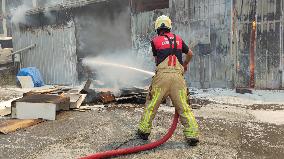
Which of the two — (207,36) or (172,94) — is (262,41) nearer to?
(207,36)

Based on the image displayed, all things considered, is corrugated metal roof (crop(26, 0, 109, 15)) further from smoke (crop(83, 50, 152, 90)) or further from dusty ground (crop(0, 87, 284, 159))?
dusty ground (crop(0, 87, 284, 159))

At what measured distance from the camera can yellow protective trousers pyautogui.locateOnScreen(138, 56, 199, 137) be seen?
477cm

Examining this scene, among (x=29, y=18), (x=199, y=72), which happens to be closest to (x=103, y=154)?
(x=199, y=72)

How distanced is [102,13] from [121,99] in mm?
5631

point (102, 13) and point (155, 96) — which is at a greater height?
point (102, 13)

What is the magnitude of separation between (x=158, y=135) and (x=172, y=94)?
→ 0.89 meters

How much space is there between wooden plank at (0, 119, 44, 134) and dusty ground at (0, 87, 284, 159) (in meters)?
0.16

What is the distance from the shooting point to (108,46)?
1280 centimetres

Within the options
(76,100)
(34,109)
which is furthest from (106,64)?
(34,109)

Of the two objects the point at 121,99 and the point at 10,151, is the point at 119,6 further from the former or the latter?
the point at 10,151

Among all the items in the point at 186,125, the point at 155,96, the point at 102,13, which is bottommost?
the point at 186,125

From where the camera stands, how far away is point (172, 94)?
4844mm

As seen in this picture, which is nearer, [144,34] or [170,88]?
[170,88]

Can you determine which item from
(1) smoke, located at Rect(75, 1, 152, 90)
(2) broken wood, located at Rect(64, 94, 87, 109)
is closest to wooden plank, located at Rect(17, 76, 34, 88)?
(1) smoke, located at Rect(75, 1, 152, 90)
